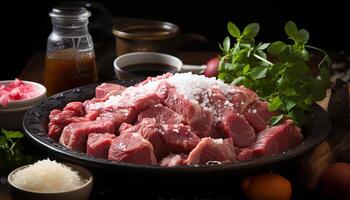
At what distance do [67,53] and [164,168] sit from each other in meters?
0.93

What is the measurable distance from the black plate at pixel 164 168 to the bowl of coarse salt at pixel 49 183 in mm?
46

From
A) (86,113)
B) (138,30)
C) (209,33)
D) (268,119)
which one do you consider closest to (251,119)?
(268,119)

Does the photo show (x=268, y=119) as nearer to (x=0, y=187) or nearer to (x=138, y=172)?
(x=138, y=172)

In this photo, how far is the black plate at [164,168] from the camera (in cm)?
165

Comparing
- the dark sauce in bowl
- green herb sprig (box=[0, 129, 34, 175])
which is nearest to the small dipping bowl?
the dark sauce in bowl

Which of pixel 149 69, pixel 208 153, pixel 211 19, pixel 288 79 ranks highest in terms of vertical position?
pixel 288 79

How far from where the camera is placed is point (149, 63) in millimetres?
2600

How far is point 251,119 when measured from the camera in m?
1.97

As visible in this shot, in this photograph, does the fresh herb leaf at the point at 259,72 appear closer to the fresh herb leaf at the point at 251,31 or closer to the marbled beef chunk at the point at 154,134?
the fresh herb leaf at the point at 251,31

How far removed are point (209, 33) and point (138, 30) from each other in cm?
140

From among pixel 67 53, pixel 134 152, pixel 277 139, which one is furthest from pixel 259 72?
pixel 67 53

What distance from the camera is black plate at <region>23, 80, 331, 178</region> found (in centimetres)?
165

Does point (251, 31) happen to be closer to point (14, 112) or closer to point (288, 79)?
point (288, 79)

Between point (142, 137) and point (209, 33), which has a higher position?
point (142, 137)
